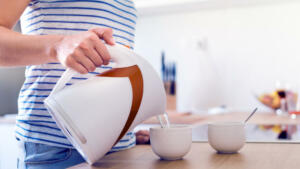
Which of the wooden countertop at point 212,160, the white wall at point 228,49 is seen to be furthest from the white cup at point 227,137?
the white wall at point 228,49

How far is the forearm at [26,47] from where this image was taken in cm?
67

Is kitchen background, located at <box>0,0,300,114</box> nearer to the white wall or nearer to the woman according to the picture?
the white wall

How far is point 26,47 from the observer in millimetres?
690

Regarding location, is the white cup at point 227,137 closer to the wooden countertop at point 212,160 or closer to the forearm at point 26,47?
the wooden countertop at point 212,160

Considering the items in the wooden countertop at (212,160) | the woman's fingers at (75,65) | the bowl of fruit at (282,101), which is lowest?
the bowl of fruit at (282,101)

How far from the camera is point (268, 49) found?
2.58 meters

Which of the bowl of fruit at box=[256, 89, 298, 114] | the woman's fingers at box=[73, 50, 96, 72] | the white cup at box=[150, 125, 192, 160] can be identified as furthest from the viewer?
the bowl of fruit at box=[256, 89, 298, 114]

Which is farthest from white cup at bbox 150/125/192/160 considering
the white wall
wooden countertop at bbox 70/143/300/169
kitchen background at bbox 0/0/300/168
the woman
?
the white wall

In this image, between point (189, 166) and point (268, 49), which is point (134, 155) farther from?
point (268, 49)

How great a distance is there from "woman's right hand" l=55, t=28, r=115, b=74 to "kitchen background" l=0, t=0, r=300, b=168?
6.05 feet

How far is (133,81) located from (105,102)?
7 cm

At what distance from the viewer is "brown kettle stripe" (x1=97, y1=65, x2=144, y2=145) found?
68cm

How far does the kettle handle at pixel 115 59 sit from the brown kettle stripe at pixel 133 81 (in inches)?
0.5

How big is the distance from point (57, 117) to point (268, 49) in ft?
7.23
